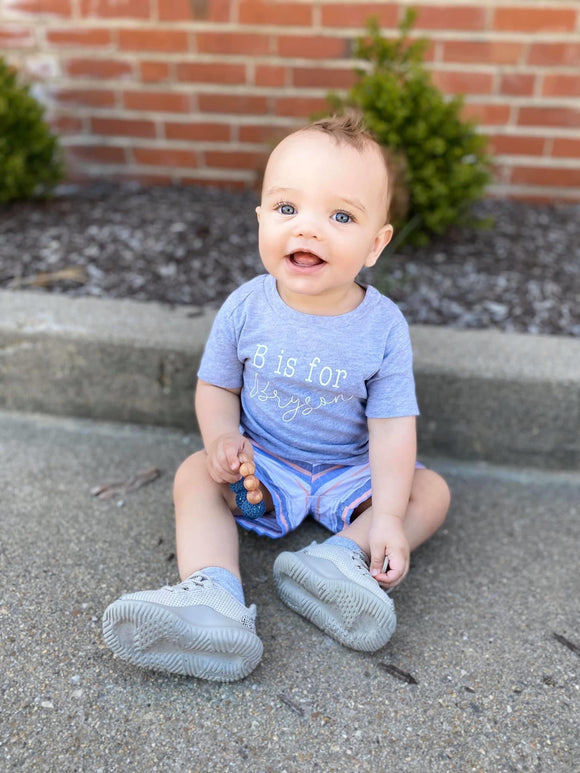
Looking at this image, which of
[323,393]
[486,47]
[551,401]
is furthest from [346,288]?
[486,47]

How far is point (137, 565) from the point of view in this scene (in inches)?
67.9

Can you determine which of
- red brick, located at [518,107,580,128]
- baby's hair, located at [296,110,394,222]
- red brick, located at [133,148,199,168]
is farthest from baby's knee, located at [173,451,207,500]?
red brick, located at [518,107,580,128]

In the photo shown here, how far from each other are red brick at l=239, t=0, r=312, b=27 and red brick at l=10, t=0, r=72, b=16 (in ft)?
2.67

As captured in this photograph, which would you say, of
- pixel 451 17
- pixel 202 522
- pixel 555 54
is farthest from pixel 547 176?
pixel 202 522

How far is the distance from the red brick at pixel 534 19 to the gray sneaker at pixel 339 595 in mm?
2498

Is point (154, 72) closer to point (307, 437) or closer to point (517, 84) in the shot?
point (517, 84)

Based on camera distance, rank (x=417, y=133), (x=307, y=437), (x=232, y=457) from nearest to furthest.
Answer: (x=232, y=457)
(x=307, y=437)
(x=417, y=133)

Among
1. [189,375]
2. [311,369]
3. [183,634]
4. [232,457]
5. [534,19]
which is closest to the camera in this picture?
[183,634]

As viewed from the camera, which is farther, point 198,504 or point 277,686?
point 198,504

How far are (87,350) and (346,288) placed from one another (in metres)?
0.94

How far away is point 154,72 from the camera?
10.7 feet

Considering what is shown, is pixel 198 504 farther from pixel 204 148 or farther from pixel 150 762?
pixel 204 148

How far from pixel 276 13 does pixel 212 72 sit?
0.38 metres

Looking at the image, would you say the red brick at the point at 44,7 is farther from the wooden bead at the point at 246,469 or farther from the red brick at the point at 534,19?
the wooden bead at the point at 246,469
